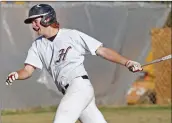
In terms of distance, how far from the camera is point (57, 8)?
12617 mm

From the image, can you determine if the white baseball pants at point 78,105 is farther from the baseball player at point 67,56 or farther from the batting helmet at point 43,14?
the batting helmet at point 43,14

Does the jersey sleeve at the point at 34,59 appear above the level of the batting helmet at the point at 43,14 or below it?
below

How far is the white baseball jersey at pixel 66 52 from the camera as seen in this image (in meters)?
6.21

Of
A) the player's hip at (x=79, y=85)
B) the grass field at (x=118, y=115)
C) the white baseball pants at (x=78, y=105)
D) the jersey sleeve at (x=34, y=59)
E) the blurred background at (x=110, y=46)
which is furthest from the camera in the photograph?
the blurred background at (x=110, y=46)

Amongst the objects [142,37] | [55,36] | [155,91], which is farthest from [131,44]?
[55,36]

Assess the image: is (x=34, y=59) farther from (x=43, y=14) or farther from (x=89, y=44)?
(x=89, y=44)

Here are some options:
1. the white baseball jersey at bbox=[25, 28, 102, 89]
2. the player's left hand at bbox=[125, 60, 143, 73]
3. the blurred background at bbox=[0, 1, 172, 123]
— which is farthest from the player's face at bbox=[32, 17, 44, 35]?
the blurred background at bbox=[0, 1, 172, 123]

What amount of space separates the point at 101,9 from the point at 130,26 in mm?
716

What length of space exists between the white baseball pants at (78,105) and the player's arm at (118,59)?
0.31 meters

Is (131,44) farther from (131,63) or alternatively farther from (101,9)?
(131,63)

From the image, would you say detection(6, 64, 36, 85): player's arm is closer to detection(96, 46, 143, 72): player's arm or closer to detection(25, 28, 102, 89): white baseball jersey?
detection(25, 28, 102, 89): white baseball jersey

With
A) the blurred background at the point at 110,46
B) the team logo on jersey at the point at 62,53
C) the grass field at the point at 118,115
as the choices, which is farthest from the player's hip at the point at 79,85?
the blurred background at the point at 110,46

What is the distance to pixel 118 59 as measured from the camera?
6.14m

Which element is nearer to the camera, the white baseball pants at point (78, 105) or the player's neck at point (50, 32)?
the white baseball pants at point (78, 105)
